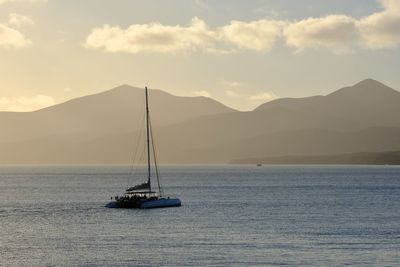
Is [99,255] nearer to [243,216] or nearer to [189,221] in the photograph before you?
[189,221]

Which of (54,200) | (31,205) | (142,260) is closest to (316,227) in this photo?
(142,260)

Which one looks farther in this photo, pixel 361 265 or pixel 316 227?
pixel 316 227

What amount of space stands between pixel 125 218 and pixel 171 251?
34200mm

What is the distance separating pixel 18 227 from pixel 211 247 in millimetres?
34028

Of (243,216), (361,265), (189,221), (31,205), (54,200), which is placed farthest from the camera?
(54,200)

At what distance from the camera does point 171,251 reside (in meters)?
70.9

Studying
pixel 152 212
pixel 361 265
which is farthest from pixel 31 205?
pixel 361 265

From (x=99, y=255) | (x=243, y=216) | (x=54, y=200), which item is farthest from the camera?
(x=54, y=200)

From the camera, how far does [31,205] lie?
14075cm

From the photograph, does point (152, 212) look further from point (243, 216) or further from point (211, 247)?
point (211, 247)

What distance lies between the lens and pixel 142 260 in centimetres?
6556

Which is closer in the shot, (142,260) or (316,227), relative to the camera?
(142,260)

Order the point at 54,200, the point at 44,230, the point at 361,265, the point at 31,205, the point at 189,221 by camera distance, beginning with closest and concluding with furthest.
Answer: the point at 361,265 → the point at 44,230 → the point at 189,221 → the point at 31,205 → the point at 54,200

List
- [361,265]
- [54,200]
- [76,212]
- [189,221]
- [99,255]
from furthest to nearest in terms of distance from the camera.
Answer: [54,200] < [76,212] < [189,221] < [99,255] < [361,265]
